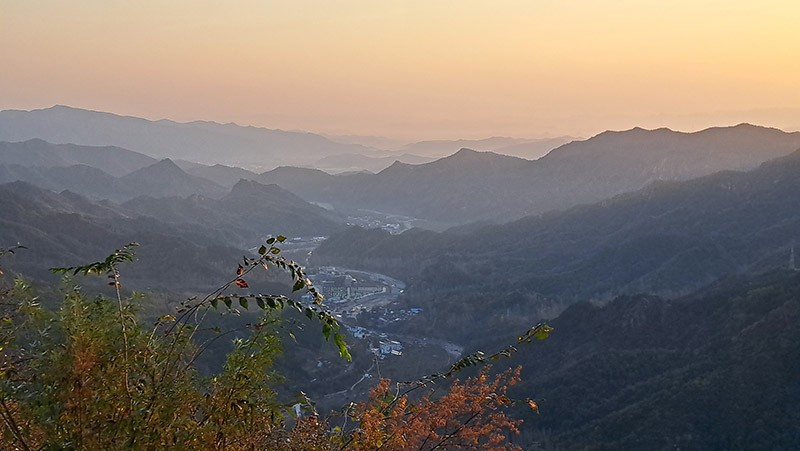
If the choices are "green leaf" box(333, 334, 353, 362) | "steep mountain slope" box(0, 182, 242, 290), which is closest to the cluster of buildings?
"steep mountain slope" box(0, 182, 242, 290)

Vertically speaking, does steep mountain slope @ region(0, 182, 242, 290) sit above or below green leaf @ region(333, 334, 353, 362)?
below

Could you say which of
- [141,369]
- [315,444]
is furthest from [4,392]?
[315,444]

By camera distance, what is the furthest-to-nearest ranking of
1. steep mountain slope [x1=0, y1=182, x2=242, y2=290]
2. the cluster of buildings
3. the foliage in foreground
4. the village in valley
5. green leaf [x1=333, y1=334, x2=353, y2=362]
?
the cluster of buildings
steep mountain slope [x1=0, y1=182, x2=242, y2=290]
the village in valley
green leaf [x1=333, y1=334, x2=353, y2=362]
the foliage in foreground

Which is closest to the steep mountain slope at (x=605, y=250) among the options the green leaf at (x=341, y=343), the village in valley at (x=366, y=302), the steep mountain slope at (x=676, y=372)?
the village in valley at (x=366, y=302)

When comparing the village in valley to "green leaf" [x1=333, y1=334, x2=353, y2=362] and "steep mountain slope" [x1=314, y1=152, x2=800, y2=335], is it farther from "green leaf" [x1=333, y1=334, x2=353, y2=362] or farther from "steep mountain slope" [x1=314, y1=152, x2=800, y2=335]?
"green leaf" [x1=333, y1=334, x2=353, y2=362]

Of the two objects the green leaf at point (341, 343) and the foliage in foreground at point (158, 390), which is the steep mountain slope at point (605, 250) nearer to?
the foliage in foreground at point (158, 390)

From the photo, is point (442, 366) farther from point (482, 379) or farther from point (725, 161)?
point (725, 161)
